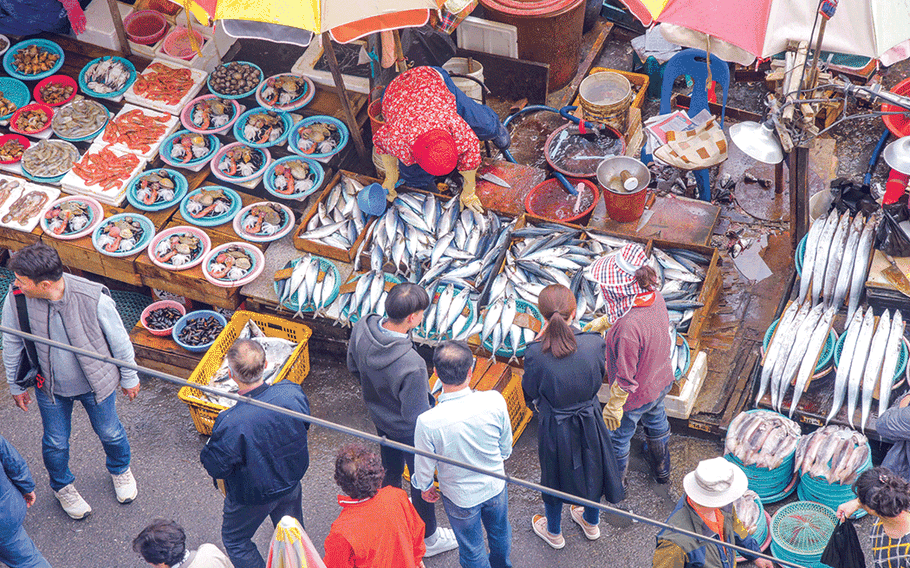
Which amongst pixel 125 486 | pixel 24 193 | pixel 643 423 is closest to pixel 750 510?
pixel 643 423

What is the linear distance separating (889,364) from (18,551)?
5.10 meters

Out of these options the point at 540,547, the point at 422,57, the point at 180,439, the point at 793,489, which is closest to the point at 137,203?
the point at 180,439

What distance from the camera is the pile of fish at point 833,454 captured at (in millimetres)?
5316

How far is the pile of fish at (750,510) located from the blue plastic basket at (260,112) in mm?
4526

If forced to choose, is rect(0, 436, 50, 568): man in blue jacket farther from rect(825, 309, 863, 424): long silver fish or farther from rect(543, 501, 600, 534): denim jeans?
rect(825, 309, 863, 424): long silver fish

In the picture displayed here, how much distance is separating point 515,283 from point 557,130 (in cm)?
181

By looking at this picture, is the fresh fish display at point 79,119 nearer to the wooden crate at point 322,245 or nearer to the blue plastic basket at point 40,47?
the blue plastic basket at point 40,47

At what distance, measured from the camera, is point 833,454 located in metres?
5.37

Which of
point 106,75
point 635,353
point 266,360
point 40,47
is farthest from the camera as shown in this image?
point 40,47

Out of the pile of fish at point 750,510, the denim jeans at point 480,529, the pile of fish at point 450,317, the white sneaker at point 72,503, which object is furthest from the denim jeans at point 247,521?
the pile of fish at point 750,510

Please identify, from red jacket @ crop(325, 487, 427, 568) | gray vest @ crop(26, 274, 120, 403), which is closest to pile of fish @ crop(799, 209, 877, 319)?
red jacket @ crop(325, 487, 427, 568)

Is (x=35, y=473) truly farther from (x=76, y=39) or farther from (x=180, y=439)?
(x=76, y=39)

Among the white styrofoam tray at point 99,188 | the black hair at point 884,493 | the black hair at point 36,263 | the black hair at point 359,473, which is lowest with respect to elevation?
the white styrofoam tray at point 99,188

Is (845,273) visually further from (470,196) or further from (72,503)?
(72,503)
